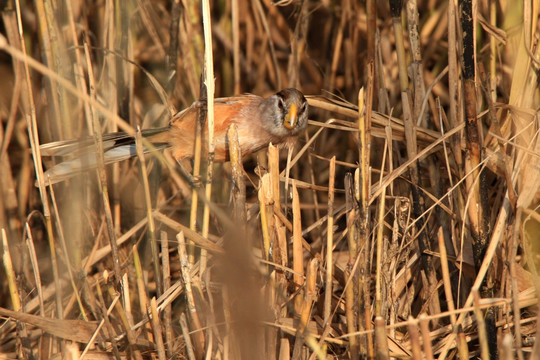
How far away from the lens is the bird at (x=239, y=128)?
275cm

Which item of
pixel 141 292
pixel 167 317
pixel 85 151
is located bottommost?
pixel 167 317

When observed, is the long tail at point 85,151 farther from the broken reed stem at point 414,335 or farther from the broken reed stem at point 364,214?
the broken reed stem at point 414,335

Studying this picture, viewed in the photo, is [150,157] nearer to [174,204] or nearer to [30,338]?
[174,204]

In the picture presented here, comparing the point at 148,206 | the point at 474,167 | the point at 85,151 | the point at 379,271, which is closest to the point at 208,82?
the point at 148,206

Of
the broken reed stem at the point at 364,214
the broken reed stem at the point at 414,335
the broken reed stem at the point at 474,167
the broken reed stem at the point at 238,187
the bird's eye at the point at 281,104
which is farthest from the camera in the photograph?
the bird's eye at the point at 281,104

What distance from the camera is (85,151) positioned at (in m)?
2.22

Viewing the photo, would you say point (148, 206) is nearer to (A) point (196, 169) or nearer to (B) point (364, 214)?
(A) point (196, 169)

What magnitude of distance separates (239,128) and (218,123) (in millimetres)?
131

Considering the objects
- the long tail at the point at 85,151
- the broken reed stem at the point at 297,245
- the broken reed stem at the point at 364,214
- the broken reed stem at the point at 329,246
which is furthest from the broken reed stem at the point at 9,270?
the broken reed stem at the point at 364,214

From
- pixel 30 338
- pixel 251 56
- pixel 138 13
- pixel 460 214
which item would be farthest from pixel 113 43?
pixel 460 214

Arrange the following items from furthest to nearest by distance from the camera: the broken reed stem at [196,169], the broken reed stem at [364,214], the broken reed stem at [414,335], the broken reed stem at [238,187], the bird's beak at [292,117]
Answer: the bird's beak at [292,117], the broken reed stem at [196,169], the broken reed stem at [238,187], the broken reed stem at [364,214], the broken reed stem at [414,335]

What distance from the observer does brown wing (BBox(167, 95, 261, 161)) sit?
281cm

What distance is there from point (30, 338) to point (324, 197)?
174 centimetres

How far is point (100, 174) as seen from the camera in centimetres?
210
